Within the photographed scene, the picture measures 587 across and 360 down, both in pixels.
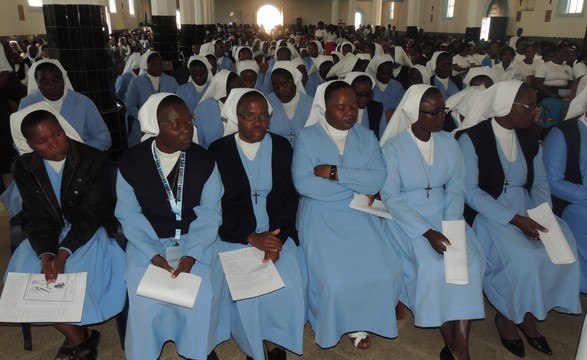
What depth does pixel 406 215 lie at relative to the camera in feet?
10.1

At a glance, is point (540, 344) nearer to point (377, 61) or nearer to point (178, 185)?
point (178, 185)

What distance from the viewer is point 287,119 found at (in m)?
4.76

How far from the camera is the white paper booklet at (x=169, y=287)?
249cm

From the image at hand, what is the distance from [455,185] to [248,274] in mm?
1561

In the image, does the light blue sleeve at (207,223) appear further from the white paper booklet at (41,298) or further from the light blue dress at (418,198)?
the light blue dress at (418,198)

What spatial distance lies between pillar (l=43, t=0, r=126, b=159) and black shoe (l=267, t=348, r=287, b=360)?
13.2 ft

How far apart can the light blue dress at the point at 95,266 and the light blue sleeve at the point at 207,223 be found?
1.80 feet

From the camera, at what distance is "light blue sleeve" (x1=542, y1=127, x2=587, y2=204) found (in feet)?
11.5

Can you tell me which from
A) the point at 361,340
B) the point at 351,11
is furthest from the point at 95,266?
the point at 351,11

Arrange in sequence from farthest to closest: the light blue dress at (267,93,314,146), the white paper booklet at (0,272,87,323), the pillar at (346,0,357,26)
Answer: the pillar at (346,0,357,26) → the light blue dress at (267,93,314,146) → the white paper booklet at (0,272,87,323)

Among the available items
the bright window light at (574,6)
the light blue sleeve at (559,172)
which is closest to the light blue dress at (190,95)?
the light blue sleeve at (559,172)

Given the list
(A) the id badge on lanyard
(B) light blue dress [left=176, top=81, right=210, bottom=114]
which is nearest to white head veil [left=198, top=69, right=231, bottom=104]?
(B) light blue dress [left=176, top=81, right=210, bottom=114]

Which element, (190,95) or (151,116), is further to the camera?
(190,95)

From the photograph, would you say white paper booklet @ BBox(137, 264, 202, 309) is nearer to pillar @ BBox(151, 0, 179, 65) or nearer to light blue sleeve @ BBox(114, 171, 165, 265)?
light blue sleeve @ BBox(114, 171, 165, 265)
